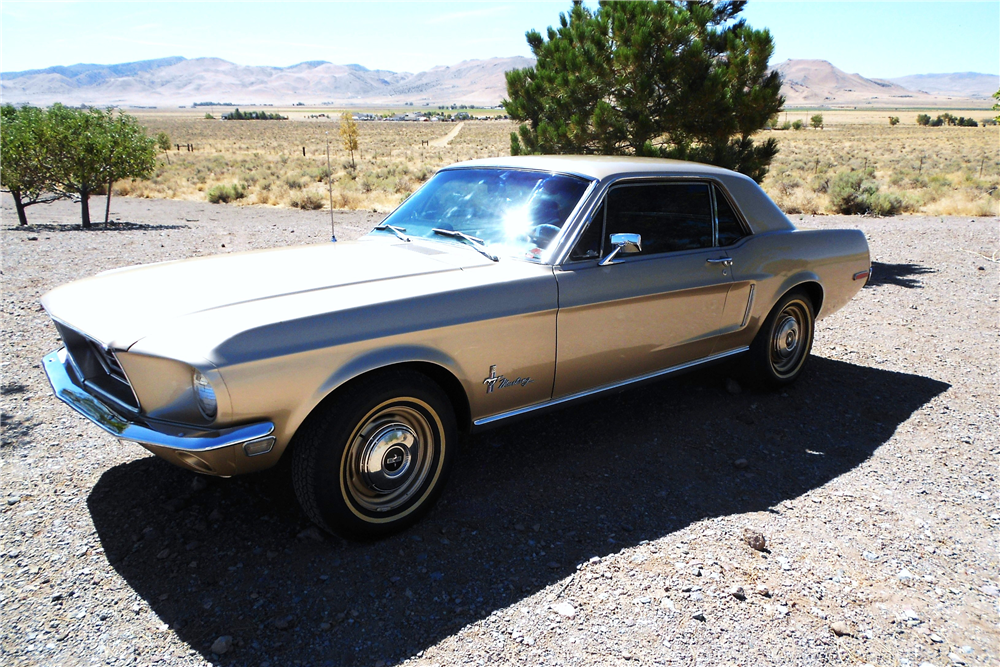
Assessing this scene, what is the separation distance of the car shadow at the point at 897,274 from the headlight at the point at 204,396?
872cm

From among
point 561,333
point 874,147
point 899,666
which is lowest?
point 899,666

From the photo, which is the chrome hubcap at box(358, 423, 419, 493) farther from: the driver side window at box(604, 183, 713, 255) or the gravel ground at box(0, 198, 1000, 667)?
the driver side window at box(604, 183, 713, 255)

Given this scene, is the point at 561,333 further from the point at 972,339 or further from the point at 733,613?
the point at 972,339

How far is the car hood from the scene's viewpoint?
9.02 ft

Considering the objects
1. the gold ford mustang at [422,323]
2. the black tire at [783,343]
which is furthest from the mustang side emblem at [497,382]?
the black tire at [783,343]

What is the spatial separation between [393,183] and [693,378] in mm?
20898

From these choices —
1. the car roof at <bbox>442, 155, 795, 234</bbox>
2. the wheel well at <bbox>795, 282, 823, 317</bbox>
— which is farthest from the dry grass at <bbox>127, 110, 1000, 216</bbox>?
the car roof at <bbox>442, 155, 795, 234</bbox>

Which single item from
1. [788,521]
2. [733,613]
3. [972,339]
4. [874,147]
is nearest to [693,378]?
[788,521]

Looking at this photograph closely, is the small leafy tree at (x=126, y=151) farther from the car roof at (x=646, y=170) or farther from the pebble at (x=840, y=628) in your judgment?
the pebble at (x=840, y=628)

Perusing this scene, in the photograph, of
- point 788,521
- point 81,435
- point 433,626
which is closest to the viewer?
point 433,626

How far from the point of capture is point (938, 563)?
3100 mm

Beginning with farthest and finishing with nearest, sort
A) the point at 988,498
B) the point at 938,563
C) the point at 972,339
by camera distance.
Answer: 1. the point at 972,339
2. the point at 988,498
3. the point at 938,563

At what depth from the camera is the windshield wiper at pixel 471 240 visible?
11.6 feet

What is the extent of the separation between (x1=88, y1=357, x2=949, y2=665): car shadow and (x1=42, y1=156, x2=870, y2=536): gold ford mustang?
273 millimetres
